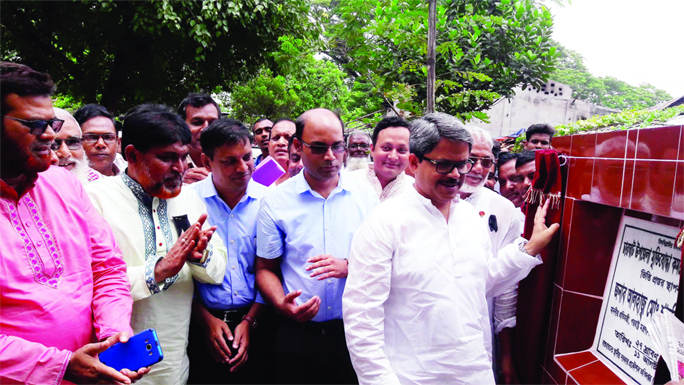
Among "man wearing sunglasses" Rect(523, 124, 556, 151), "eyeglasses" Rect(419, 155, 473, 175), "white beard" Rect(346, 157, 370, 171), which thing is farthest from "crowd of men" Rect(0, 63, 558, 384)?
"man wearing sunglasses" Rect(523, 124, 556, 151)

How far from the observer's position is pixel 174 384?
7.29ft

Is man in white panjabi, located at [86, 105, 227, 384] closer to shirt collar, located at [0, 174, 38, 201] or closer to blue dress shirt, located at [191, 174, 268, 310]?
blue dress shirt, located at [191, 174, 268, 310]

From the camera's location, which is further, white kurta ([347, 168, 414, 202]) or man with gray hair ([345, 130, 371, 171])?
man with gray hair ([345, 130, 371, 171])

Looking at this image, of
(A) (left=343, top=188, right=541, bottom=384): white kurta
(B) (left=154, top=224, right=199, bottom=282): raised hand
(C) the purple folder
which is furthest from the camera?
(C) the purple folder

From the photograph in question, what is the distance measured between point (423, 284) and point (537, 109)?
1847 centimetres

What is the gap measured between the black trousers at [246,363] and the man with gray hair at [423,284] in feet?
3.02

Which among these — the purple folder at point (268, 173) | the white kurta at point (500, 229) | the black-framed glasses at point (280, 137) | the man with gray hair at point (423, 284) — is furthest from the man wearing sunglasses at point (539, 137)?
the man with gray hair at point (423, 284)

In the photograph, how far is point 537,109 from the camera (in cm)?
1836

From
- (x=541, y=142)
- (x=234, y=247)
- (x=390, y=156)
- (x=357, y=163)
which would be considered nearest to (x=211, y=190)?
(x=234, y=247)

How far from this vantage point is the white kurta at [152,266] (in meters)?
2.14

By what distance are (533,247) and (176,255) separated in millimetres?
1736

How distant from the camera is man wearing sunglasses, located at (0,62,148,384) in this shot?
1.55 meters

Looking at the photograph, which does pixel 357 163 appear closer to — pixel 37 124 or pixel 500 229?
pixel 500 229

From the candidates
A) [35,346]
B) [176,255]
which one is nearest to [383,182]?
[176,255]
